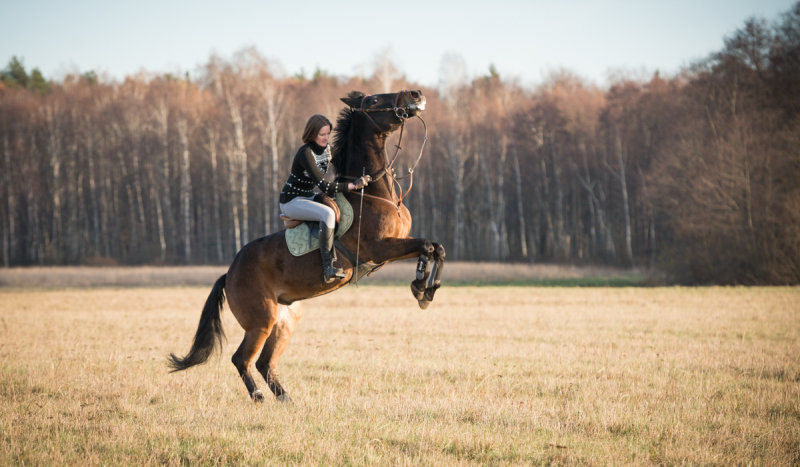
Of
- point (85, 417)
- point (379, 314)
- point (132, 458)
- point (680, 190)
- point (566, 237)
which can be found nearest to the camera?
point (132, 458)

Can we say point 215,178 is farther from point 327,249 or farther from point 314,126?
point 327,249

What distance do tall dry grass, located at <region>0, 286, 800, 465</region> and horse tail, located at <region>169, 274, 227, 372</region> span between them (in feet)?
1.33

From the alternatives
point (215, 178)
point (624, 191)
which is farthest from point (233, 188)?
point (624, 191)

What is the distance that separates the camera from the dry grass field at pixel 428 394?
5.66m

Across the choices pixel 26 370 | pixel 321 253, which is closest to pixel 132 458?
pixel 321 253

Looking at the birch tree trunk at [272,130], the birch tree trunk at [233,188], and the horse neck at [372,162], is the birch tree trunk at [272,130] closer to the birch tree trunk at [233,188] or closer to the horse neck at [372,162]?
the birch tree trunk at [233,188]

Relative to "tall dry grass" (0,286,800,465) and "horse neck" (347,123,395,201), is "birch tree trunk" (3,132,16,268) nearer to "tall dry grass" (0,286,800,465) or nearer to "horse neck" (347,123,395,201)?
"tall dry grass" (0,286,800,465)

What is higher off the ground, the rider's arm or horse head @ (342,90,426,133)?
horse head @ (342,90,426,133)

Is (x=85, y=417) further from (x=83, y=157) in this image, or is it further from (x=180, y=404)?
(x=83, y=157)

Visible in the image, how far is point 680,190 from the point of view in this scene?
32.2 metres

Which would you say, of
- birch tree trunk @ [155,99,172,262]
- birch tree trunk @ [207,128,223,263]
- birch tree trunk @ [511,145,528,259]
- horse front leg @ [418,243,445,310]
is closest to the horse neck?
horse front leg @ [418,243,445,310]

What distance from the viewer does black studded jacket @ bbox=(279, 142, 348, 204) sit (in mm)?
7586

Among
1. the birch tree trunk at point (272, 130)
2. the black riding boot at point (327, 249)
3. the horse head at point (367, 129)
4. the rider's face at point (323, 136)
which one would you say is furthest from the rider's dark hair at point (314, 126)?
the birch tree trunk at point (272, 130)

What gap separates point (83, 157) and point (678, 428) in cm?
5561
